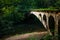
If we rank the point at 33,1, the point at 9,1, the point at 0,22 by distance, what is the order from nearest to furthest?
the point at 9,1
the point at 0,22
the point at 33,1

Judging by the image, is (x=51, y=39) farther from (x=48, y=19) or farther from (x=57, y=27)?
(x=48, y=19)

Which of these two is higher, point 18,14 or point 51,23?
point 51,23

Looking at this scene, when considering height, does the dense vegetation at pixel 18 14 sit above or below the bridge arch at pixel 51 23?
below

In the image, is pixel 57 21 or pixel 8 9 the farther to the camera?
pixel 8 9

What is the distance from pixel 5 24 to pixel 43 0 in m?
11.7

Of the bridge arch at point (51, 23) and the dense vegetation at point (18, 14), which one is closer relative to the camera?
the bridge arch at point (51, 23)

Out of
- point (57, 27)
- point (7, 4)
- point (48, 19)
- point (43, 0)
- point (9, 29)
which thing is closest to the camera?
point (57, 27)

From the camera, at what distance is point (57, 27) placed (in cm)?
1195

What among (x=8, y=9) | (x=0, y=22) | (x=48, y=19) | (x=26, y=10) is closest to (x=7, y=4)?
(x=8, y=9)

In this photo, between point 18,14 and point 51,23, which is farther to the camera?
point 18,14

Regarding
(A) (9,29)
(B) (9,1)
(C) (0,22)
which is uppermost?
(B) (9,1)

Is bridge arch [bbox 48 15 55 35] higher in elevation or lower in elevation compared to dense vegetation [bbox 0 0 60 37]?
higher

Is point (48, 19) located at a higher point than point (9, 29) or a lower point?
higher

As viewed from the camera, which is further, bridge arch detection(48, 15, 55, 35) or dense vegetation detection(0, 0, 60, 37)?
dense vegetation detection(0, 0, 60, 37)
